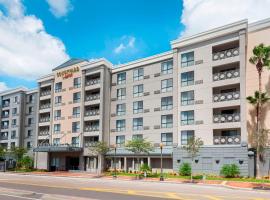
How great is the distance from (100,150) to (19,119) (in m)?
34.8

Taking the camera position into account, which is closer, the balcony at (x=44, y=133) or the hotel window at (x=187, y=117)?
the hotel window at (x=187, y=117)

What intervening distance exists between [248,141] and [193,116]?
8326 mm

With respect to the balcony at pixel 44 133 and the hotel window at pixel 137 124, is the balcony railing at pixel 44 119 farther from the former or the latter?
the hotel window at pixel 137 124

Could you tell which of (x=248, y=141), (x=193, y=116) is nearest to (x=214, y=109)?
(x=193, y=116)

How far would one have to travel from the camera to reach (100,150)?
50719 millimetres

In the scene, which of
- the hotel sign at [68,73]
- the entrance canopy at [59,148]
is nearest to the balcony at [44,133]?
the entrance canopy at [59,148]

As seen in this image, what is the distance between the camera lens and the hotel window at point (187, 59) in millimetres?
48469

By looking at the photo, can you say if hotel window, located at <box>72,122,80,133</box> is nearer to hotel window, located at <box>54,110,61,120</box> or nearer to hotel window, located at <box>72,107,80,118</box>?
hotel window, located at <box>72,107,80,118</box>

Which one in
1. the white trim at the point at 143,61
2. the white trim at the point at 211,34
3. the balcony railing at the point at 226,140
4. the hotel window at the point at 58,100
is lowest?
the balcony railing at the point at 226,140

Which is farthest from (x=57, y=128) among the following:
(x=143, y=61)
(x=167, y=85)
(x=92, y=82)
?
(x=167, y=85)

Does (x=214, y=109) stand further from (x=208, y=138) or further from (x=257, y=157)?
(x=257, y=157)

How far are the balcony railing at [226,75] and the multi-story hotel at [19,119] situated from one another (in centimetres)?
4631

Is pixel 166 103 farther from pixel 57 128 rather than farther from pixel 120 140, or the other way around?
pixel 57 128

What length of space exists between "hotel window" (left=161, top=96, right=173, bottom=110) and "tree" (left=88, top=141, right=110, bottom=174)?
1103 centimetres
